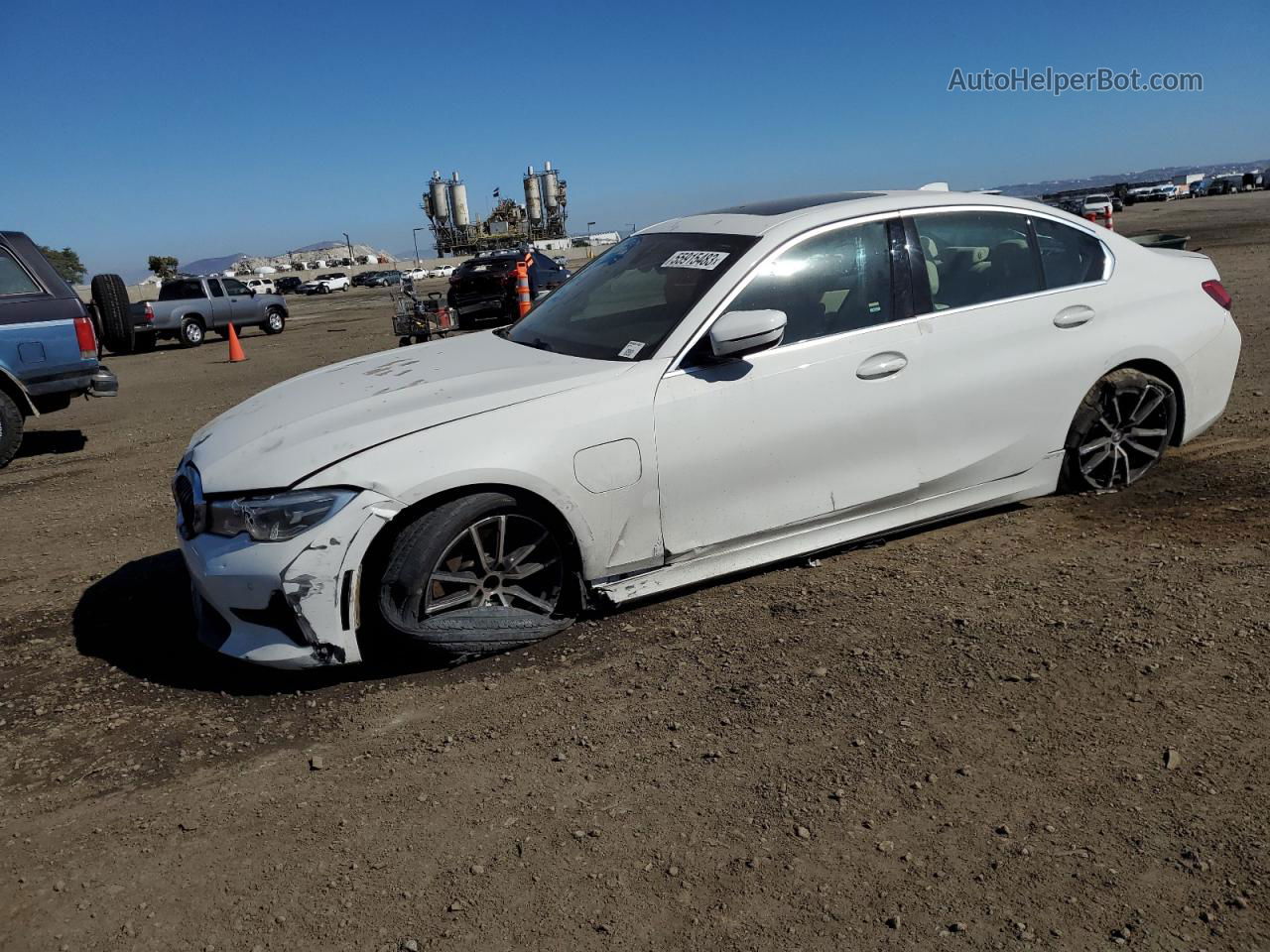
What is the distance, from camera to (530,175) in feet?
360

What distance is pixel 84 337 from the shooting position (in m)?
8.98

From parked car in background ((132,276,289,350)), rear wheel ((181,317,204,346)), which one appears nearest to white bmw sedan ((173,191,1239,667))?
parked car in background ((132,276,289,350))

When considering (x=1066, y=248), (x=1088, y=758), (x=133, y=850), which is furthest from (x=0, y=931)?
(x=1066, y=248)

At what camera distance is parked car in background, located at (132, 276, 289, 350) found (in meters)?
22.3

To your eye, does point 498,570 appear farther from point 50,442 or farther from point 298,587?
point 50,442

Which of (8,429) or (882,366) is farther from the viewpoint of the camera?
(8,429)

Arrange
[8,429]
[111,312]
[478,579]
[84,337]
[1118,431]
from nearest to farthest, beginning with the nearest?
1. [478,579]
2. [1118,431]
3. [8,429]
4. [84,337]
5. [111,312]

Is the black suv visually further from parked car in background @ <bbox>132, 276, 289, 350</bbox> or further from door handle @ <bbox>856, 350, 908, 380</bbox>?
door handle @ <bbox>856, 350, 908, 380</bbox>

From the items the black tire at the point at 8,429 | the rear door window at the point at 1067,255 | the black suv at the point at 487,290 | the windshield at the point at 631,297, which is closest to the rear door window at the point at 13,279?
the black tire at the point at 8,429

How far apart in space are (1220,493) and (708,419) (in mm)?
2954

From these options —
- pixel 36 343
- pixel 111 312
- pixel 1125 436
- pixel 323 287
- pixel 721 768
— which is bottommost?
pixel 323 287

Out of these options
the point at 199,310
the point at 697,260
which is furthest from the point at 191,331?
the point at 697,260

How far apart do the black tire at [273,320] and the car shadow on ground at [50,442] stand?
618 inches

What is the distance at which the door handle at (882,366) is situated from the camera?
4.27 metres
